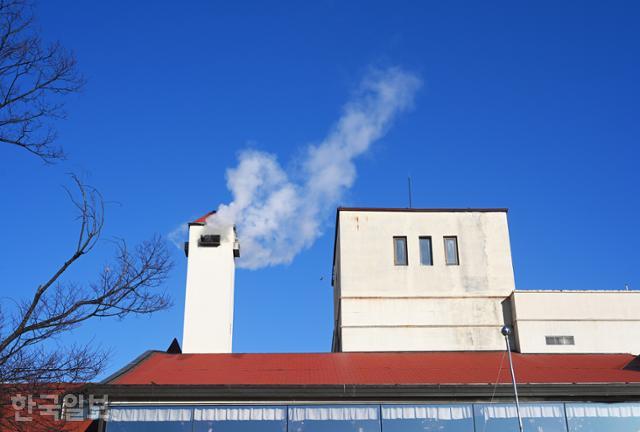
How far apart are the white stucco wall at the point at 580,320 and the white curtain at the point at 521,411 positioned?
6033mm

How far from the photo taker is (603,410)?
18453 mm

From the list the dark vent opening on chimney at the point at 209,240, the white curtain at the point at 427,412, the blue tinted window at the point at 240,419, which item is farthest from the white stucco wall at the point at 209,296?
the white curtain at the point at 427,412

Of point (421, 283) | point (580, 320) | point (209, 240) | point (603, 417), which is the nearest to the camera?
point (603, 417)

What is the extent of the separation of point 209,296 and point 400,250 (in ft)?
25.8

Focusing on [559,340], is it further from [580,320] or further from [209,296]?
[209,296]

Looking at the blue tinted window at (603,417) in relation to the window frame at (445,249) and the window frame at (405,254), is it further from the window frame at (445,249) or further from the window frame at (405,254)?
the window frame at (405,254)

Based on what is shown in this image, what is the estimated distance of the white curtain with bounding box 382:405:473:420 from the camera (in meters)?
18.1

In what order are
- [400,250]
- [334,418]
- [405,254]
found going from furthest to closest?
[400,250] < [405,254] < [334,418]

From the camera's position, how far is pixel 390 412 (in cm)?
1806

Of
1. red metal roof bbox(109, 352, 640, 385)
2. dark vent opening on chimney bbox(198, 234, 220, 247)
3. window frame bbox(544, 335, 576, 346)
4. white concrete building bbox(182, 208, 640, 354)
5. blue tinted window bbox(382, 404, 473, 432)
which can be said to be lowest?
blue tinted window bbox(382, 404, 473, 432)

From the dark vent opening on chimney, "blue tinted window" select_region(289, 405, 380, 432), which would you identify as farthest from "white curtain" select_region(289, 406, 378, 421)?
the dark vent opening on chimney

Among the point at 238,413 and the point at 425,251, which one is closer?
the point at 238,413

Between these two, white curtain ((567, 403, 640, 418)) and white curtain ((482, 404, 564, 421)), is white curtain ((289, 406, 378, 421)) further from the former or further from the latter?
white curtain ((567, 403, 640, 418))

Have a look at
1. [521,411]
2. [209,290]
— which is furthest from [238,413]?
[209,290]
